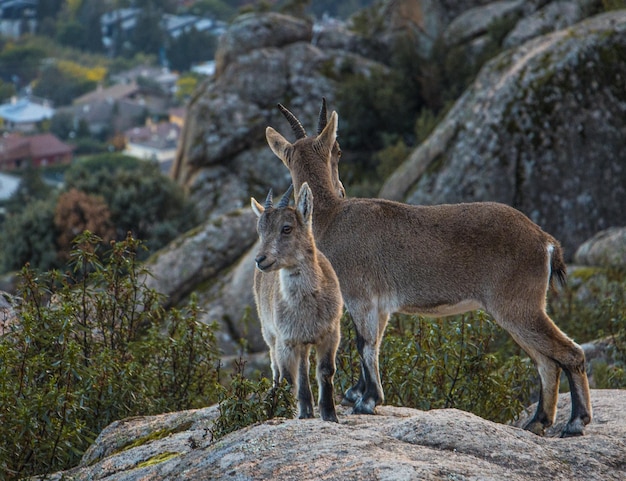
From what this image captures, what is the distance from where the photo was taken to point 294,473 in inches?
310

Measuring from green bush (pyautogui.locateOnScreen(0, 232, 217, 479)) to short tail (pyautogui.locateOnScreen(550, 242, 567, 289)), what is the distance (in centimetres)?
414

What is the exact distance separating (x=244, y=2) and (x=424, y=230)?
552 feet

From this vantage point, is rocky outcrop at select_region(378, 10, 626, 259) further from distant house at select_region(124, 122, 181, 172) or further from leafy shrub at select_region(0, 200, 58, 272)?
distant house at select_region(124, 122, 181, 172)

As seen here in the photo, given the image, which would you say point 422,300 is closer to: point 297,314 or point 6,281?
point 297,314

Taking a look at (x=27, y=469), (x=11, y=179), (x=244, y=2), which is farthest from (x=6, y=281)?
(x=244, y=2)

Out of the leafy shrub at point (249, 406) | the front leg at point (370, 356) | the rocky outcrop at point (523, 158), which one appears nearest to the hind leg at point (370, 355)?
the front leg at point (370, 356)

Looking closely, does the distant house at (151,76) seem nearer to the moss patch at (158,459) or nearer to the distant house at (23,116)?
the distant house at (23,116)

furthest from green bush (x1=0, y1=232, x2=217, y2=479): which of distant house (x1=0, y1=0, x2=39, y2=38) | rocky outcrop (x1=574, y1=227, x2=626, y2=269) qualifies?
distant house (x1=0, y1=0, x2=39, y2=38)

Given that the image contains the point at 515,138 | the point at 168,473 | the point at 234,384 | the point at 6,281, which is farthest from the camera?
the point at 6,281

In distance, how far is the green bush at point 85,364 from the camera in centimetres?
1009

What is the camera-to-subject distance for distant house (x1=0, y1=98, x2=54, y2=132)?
13500cm

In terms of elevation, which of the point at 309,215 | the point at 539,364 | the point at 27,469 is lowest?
the point at 27,469

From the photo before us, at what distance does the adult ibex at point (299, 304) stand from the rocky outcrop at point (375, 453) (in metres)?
0.52

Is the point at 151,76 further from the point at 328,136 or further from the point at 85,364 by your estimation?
the point at 85,364
